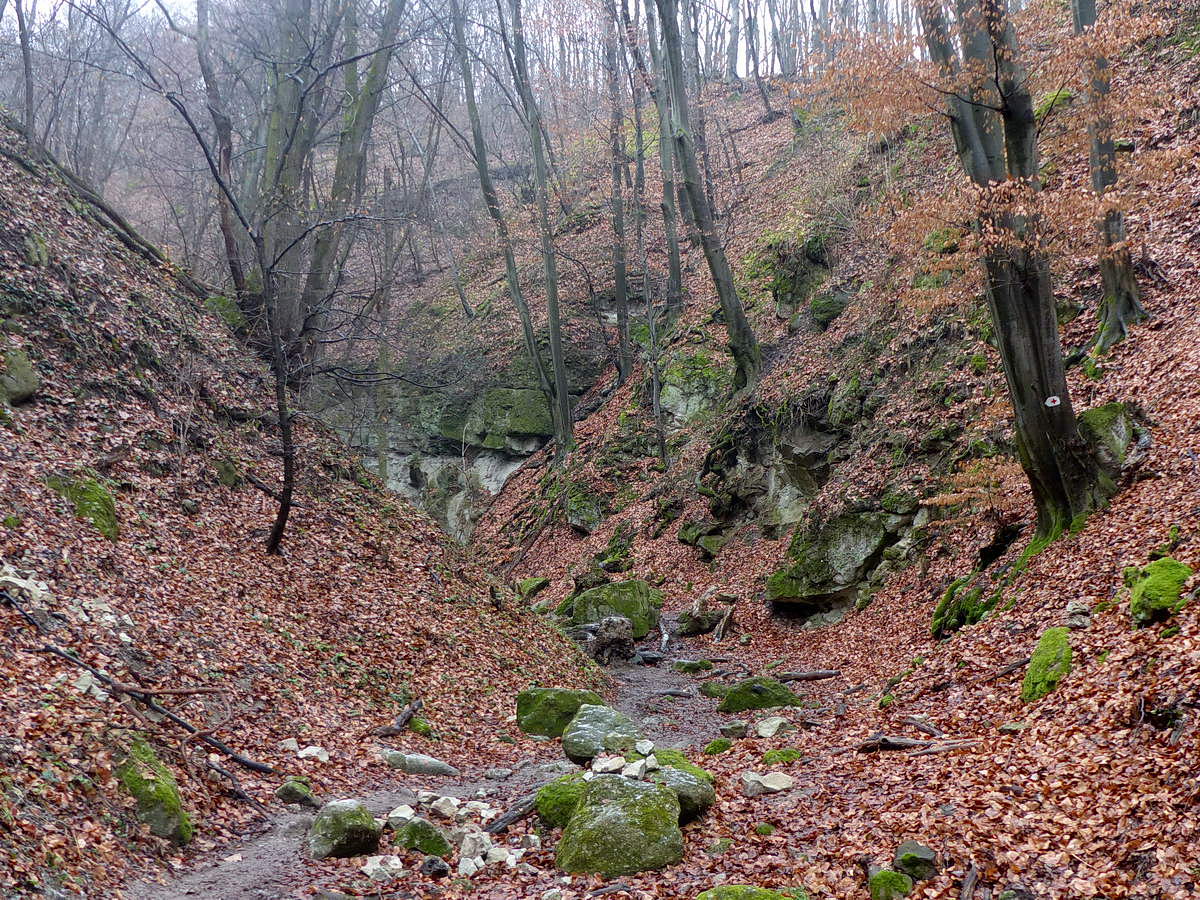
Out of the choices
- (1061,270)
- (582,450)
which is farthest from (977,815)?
(582,450)

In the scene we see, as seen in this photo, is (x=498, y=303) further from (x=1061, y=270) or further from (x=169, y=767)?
(x=169, y=767)

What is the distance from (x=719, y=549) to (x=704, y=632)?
277cm

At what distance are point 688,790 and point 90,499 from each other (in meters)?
6.79

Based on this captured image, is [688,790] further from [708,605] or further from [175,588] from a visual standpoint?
[708,605]

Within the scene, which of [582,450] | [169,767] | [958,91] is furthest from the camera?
[582,450]

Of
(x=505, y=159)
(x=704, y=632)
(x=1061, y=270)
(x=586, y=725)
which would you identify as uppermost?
(x=505, y=159)

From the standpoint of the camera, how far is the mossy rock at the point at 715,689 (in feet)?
38.8

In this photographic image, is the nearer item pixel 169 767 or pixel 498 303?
pixel 169 767

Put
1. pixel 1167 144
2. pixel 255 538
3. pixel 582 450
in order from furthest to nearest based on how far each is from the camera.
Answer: pixel 582 450
pixel 1167 144
pixel 255 538

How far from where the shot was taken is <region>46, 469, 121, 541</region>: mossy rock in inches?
338

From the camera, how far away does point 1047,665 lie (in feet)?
23.1

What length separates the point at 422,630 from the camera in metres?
11.1

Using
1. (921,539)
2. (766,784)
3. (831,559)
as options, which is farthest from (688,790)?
(831,559)

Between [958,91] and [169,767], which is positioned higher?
[958,91]
